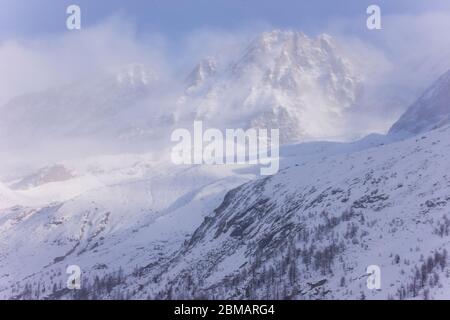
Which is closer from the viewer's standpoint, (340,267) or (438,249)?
(438,249)

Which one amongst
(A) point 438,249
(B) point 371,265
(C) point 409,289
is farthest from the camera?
(B) point 371,265
